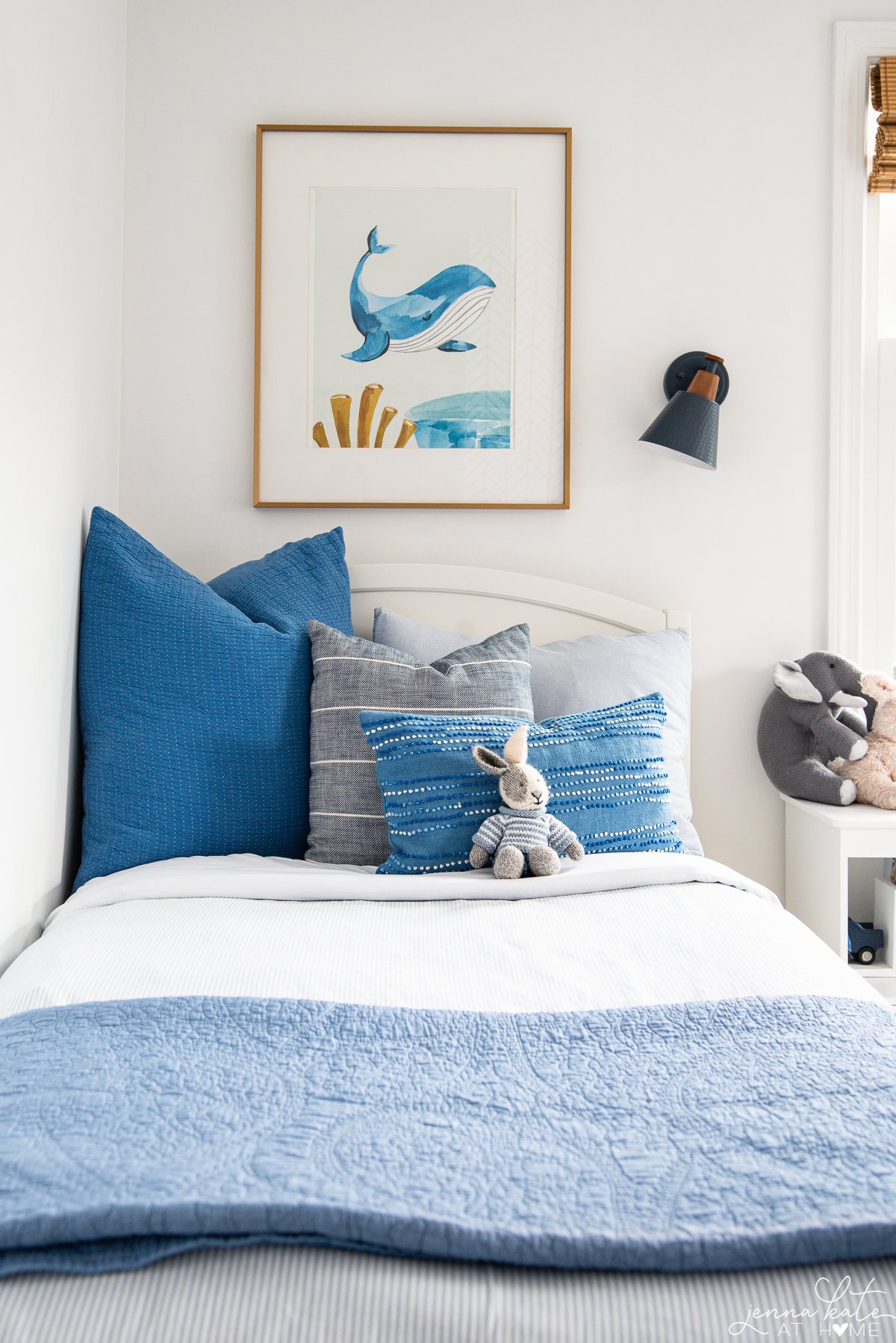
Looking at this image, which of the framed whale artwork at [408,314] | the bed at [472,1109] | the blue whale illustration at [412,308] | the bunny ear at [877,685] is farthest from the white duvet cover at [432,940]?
the blue whale illustration at [412,308]

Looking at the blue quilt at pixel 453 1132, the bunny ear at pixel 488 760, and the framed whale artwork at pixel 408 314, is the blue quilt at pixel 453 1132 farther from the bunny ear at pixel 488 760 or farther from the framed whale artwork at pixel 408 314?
the framed whale artwork at pixel 408 314

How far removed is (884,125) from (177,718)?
6.37ft

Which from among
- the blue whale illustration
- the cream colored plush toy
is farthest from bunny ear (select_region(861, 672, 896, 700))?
the blue whale illustration

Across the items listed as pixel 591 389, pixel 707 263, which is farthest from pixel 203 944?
pixel 707 263

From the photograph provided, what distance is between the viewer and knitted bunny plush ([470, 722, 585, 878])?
147cm

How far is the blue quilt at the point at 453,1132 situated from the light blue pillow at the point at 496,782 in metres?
0.53

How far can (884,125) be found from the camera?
2068 millimetres

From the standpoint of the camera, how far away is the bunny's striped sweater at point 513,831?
148 centimetres

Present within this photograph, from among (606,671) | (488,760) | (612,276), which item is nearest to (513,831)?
(488,760)

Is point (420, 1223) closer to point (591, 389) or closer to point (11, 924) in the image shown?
point (11, 924)

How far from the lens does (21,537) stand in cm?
148

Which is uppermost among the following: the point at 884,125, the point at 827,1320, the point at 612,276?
the point at 884,125

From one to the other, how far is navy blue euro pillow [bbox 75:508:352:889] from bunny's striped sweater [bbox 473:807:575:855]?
0.40 metres

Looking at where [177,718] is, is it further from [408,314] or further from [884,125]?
[884,125]
